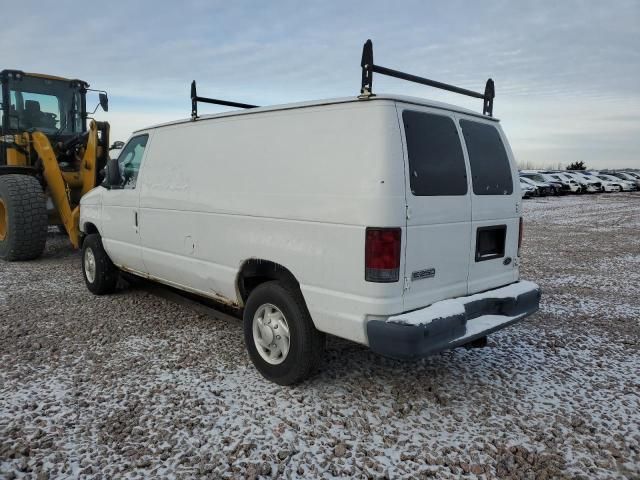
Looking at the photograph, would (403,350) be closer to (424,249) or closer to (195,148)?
(424,249)

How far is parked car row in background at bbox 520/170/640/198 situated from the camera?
30.9 m

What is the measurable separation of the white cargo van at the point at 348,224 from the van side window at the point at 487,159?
16mm

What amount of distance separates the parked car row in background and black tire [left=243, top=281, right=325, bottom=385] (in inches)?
1096

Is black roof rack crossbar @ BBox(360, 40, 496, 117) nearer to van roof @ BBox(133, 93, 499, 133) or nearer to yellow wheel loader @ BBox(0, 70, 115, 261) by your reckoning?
van roof @ BBox(133, 93, 499, 133)

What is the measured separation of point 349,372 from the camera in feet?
13.9

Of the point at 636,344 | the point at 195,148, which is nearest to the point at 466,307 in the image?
the point at 636,344

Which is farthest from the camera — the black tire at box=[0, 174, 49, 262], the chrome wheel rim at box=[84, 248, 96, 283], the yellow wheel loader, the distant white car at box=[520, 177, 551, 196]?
the distant white car at box=[520, 177, 551, 196]

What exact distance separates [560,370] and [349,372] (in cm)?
185

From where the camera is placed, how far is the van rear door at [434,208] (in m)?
3.37

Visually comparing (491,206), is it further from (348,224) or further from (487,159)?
(348,224)

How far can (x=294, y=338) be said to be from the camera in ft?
12.2

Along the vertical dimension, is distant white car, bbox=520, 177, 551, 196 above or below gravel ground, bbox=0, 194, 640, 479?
above

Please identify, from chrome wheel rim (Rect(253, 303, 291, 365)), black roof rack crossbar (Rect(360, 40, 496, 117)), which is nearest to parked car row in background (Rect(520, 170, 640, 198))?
black roof rack crossbar (Rect(360, 40, 496, 117))

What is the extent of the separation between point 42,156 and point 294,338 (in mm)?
7217
